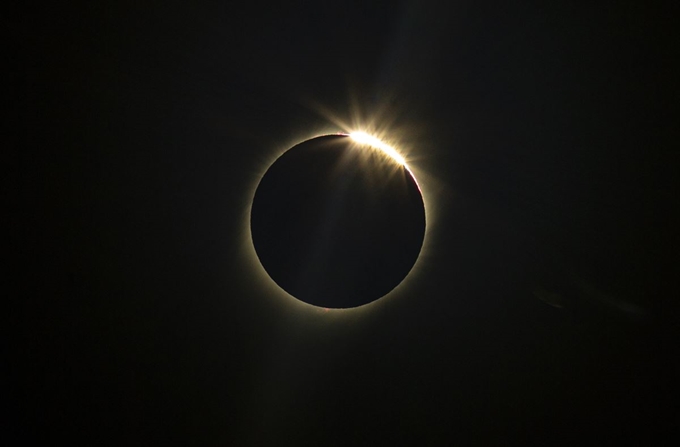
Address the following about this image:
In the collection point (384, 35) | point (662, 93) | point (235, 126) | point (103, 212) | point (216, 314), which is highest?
point (662, 93)

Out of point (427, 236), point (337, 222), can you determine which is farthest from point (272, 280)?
point (427, 236)

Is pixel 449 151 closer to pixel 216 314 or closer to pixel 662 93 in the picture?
pixel 662 93

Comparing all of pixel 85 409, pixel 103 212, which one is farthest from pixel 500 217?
pixel 85 409

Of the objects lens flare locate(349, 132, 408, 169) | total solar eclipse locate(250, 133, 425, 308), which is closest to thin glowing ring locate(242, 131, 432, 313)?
lens flare locate(349, 132, 408, 169)

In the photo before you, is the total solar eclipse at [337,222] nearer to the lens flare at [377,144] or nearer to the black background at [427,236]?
the lens flare at [377,144]

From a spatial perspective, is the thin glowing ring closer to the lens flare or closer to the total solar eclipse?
the lens flare

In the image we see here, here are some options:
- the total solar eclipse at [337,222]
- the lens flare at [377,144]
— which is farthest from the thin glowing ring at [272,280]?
the total solar eclipse at [337,222]

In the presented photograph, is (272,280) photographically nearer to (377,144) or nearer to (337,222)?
(337,222)
